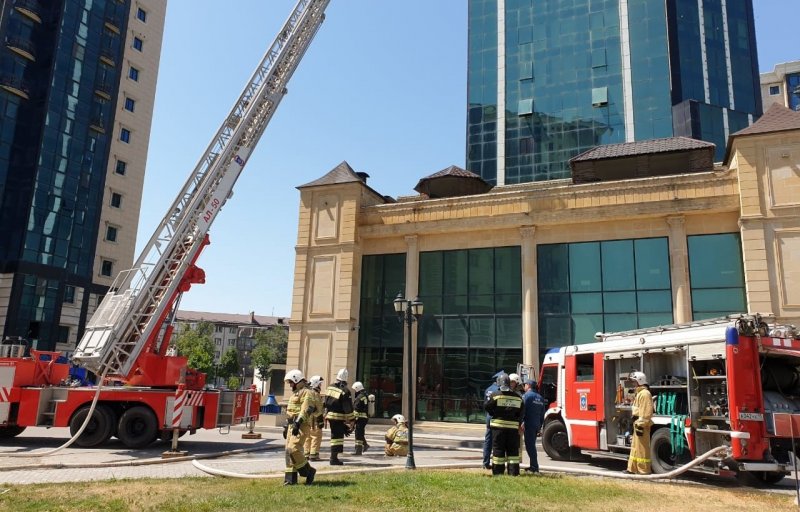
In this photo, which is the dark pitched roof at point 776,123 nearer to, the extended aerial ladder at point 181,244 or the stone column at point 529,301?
the stone column at point 529,301

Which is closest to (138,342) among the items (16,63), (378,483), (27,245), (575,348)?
(378,483)

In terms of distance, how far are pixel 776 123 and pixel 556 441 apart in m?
15.5

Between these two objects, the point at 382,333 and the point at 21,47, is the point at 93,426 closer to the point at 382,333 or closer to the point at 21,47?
the point at 382,333

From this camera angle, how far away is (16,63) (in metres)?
42.3

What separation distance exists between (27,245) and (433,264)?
100 ft

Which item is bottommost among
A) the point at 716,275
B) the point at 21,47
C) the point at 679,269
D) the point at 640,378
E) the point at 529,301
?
the point at 640,378

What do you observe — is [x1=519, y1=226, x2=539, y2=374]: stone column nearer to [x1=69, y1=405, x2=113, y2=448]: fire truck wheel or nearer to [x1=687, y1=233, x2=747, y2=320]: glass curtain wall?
[x1=687, y1=233, x2=747, y2=320]: glass curtain wall

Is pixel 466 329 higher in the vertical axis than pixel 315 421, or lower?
higher

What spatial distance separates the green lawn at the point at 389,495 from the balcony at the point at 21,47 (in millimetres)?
44046

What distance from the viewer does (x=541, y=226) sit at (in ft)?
78.3

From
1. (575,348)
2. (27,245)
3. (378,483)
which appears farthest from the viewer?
(27,245)

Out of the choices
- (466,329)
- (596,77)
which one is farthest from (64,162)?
(596,77)

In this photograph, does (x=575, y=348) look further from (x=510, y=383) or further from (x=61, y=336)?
(x=61, y=336)

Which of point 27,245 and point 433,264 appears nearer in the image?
point 433,264
